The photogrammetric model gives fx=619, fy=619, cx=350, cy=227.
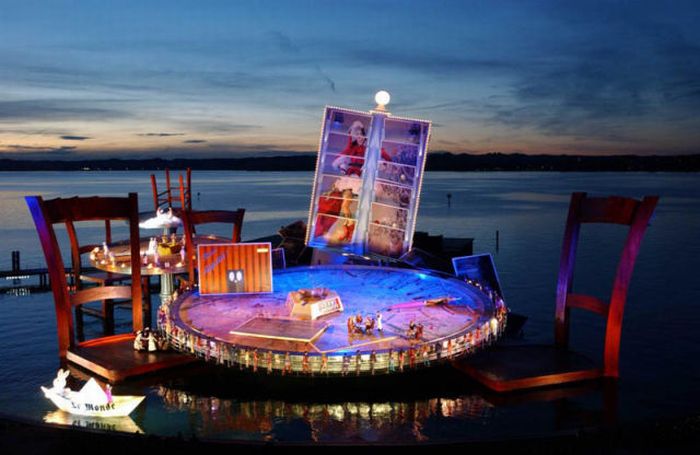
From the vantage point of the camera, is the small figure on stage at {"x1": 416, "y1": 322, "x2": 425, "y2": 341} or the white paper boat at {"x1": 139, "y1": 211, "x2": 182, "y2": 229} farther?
the white paper boat at {"x1": 139, "y1": 211, "x2": 182, "y2": 229}

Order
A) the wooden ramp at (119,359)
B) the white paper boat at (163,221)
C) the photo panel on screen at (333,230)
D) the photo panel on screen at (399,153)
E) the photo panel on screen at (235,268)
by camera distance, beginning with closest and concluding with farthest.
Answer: the wooden ramp at (119,359) → the photo panel on screen at (235,268) → the photo panel on screen at (399,153) → the photo panel on screen at (333,230) → the white paper boat at (163,221)

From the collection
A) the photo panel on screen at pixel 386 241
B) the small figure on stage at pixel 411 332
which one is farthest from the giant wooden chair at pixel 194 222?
the small figure on stage at pixel 411 332

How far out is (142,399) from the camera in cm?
2084

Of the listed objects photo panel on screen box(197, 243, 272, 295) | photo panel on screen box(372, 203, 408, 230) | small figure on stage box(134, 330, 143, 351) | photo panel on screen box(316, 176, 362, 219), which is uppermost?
photo panel on screen box(316, 176, 362, 219)

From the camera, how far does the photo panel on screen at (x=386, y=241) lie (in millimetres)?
30594

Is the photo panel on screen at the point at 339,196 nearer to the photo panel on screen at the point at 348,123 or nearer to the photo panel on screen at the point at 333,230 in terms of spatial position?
the photo panel on screen at the point at 333,230

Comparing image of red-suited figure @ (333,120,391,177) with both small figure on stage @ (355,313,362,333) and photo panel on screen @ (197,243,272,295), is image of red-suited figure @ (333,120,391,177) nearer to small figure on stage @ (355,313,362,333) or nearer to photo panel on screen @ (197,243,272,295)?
photo panel on screen @ (197,243,272,295)

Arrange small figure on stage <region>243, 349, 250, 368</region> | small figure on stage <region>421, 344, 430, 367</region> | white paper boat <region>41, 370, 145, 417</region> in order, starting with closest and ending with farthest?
small figure on stage <region>243, 349, 250, 368</region>, small figure on stage <region>421, 344, 430, 367</region>, white paper boat <region>41, 370, 145, 417</region>

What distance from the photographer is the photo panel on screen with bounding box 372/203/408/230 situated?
3025 cm

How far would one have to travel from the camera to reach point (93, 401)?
20.1m

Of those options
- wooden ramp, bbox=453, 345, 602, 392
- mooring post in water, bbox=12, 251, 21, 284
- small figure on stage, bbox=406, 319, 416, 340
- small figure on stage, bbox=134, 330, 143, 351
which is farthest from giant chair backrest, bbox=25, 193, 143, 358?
mooring post in water, bbox=12, 251, 21, 284

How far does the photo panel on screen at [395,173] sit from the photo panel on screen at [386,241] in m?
2.39

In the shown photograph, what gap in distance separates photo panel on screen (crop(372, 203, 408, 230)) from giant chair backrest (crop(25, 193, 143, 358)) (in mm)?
11530

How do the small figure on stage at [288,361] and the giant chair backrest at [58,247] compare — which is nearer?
the small figure on stage at [288,361]
